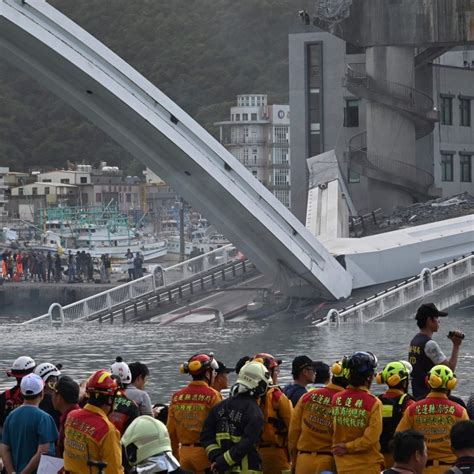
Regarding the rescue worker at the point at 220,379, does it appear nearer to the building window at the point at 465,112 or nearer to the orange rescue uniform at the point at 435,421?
the orange rescue uniform at the point at 435,421

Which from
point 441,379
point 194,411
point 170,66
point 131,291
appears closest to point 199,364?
point 194,411

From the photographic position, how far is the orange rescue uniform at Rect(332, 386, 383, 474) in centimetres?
968

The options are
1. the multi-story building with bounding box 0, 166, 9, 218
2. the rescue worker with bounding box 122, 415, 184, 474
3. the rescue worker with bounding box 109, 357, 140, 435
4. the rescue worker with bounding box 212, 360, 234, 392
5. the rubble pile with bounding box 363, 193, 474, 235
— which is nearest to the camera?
the rescue worker with bounding box 122, 415, 184, 474

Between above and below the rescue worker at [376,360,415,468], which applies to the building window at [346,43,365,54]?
above

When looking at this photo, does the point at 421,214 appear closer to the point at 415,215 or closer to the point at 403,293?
the point at 415,215

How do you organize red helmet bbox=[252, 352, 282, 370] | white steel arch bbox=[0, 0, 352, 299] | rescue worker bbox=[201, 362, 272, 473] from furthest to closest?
1. white steel arch bbox=[0, 0, 352, 299]
2. red helmet bbox=[252, 352, 282, 370]
3. rescue worker bbox=[201, 362, 272, 473]

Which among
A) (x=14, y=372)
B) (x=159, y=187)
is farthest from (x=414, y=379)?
(x=159, y=187)

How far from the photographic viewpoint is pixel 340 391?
10078mm

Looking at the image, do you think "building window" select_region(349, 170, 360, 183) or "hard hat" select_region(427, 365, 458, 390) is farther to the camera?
"building window" select_region(349, 170, 360, 183)

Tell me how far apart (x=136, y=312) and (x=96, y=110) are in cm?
580

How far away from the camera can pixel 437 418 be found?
973cm

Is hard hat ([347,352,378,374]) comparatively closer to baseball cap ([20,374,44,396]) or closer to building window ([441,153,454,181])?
baseball cap ([20,374,44,396])

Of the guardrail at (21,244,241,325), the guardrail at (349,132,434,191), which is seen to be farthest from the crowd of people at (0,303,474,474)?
the guardrail at (349,132,434,191)

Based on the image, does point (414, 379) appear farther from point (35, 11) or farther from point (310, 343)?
point (35, 11)
